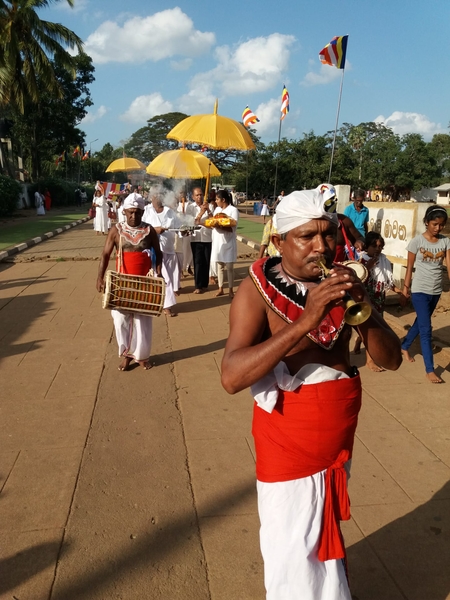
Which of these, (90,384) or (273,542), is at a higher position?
(273,542)

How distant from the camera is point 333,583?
1743mm

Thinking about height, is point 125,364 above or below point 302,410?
below

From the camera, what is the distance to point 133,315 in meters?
5.07

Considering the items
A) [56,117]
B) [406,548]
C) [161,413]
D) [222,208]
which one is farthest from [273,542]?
[56,117]

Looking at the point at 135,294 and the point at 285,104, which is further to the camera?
the point at 285,104

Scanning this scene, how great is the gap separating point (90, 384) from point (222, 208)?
4.53 metres

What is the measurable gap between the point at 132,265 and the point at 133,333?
728 millimetres

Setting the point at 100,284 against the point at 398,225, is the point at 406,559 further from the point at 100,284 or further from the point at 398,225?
the point at 398,225

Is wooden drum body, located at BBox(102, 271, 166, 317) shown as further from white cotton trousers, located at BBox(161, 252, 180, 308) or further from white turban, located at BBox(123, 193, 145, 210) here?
white cotton trousers, located at BBox(161, 252, 180, 308)

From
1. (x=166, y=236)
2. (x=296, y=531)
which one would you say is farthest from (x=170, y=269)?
(x=296, y=531)

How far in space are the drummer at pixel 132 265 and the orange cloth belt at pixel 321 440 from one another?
3.46 metres

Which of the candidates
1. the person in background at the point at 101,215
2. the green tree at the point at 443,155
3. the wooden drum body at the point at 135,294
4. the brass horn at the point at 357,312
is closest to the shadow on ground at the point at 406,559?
the brass horn at the point at 357,312

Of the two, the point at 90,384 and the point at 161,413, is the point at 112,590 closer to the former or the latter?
the point at 161,413

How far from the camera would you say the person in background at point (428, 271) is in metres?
4.90
